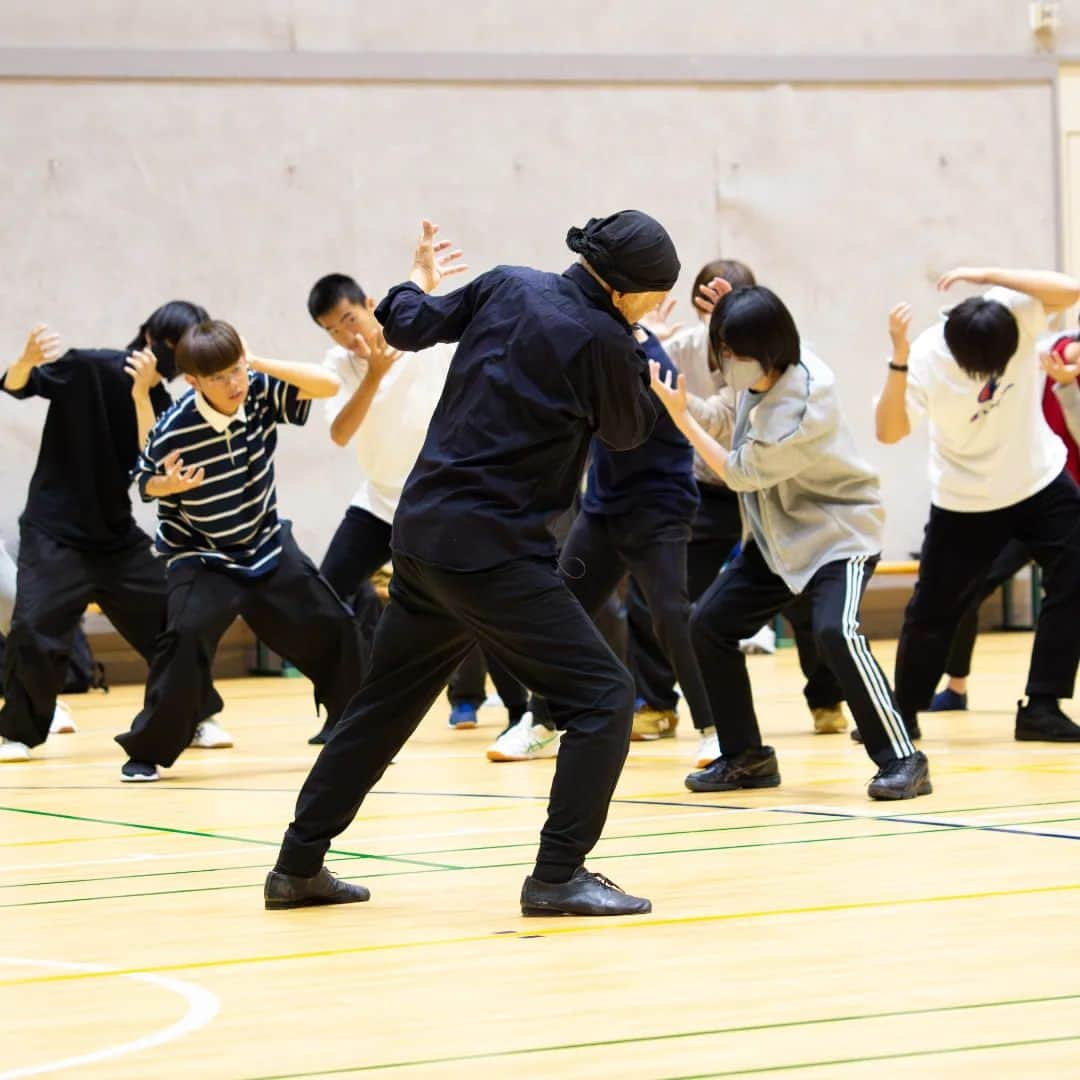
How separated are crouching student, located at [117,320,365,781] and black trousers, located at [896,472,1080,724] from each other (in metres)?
1.81

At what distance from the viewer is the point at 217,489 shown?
642 cm

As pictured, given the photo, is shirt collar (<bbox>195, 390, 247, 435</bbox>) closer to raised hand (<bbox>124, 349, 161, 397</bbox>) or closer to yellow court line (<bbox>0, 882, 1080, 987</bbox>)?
raised hand (<bbox>124, 349, 161, 397</bbox>)

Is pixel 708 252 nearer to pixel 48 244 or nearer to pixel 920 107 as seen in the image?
pixel 920 107

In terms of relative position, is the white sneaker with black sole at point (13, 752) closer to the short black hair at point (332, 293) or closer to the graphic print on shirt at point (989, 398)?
the short black hair at point (332, 293)

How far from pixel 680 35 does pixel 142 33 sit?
328 cm

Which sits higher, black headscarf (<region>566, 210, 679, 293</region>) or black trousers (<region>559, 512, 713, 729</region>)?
black headscarf (<region>566, 210, 679, 293</region>)

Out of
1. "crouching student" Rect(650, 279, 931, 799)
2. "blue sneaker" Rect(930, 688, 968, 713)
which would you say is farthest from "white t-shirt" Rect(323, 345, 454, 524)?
"blue sneaker" Rect(930, 688, 968, 713)

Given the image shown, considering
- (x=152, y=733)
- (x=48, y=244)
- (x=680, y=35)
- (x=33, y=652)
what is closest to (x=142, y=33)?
(x=48, y=244)

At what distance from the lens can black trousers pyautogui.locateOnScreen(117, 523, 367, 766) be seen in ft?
20.7

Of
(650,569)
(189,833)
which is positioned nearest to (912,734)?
(650,569)

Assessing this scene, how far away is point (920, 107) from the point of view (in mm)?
13094

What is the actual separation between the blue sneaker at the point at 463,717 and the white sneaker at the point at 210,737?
973mm

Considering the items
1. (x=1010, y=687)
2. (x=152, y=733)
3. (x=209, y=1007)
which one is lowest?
(x=1010, y=687)

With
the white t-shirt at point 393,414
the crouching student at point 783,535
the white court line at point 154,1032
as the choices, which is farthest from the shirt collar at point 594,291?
the white t-shirt at point 393,414
